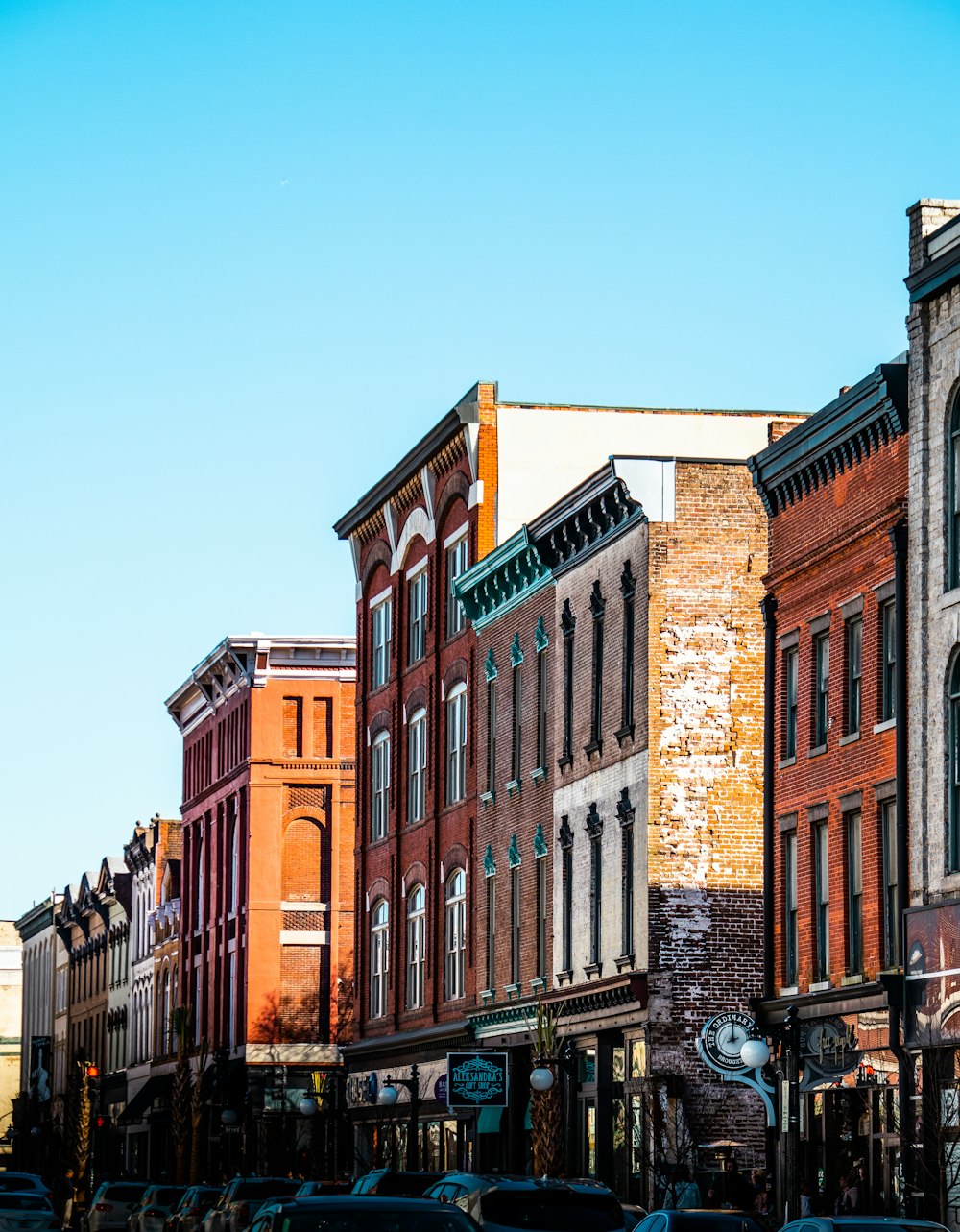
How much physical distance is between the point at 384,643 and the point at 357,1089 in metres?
12.0

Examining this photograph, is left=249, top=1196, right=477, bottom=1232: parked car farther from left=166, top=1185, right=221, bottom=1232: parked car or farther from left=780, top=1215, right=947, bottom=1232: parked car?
left=166, top=1185, right=221, bottom=1232: parked car

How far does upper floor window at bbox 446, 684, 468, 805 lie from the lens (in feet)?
187

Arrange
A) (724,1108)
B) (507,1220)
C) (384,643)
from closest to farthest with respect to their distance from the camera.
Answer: (507,1220) → (724,1108) → (384,643)

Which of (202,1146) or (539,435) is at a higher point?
(539,435)

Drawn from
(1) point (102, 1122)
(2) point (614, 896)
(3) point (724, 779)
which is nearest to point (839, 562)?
(3) point (724, 779)

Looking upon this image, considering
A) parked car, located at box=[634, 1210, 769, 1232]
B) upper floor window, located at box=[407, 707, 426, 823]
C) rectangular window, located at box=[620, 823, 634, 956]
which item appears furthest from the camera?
upper floor window, located at box=[407, 707, 426, 823]

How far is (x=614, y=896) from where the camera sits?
1767 inches

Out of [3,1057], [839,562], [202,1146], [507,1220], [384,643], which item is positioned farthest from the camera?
[3,1057]

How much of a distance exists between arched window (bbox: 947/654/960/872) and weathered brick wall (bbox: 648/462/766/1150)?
390 inches

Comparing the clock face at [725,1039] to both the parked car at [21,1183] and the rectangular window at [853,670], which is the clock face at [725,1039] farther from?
the parked car at [21,1183]

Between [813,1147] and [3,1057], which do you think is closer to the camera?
[813,1147]

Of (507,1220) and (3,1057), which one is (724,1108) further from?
(3,1057)

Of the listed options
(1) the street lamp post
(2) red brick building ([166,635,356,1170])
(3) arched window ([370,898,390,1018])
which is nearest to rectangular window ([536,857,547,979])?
(1) the street lamp post

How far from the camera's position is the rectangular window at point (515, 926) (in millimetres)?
51750
